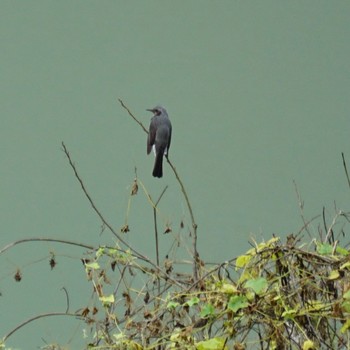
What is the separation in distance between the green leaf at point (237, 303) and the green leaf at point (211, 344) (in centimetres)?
11

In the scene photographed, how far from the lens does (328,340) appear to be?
2.65 metres

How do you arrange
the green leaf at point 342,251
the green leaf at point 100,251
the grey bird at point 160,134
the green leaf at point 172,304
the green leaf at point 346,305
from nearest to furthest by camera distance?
1. the green leaf at point 346,305
2. the green leaf at point 342,251
3. the green leaf at point 172,304
4. the green leaf at point 100,251
5. the grey bird at point 160,134

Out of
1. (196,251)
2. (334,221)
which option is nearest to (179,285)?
(196,251)

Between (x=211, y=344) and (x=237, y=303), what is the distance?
14 cm

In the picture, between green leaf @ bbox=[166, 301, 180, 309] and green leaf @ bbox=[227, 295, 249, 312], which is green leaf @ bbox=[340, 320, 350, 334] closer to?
green leaf @ bbox=[227, 295, 249, 312]

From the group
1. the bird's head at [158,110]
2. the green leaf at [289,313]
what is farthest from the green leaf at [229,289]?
the bird's head at [158,110]

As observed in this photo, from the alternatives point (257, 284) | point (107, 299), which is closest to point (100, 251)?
point (107, 299)

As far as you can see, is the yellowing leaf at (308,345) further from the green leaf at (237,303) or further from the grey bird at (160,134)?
the grey bird at (160,134)

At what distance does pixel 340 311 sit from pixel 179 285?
0.57m

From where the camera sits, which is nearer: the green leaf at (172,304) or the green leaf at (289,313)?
the green leaf at (289,313)

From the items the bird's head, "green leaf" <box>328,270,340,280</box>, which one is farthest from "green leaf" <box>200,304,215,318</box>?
the bird's head

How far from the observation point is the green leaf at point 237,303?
8.14ft

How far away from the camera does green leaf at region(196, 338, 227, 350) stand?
2.53m

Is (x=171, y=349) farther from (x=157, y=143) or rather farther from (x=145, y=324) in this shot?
(x=157, y=143)
